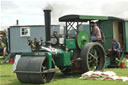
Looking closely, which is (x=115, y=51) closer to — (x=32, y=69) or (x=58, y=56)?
(x=58, y=56)

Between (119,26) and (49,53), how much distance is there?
6219mm

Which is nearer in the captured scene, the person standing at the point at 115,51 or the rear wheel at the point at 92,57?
the rear wheel at the point at 92,57

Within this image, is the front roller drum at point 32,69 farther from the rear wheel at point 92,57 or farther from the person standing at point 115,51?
the person standing at point 115,51

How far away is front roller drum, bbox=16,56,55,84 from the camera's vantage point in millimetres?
6281

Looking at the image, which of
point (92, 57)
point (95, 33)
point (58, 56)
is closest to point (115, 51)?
point (95, 33)

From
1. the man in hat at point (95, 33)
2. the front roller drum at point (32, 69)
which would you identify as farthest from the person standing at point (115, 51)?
the front roller drum at point (32, 69)

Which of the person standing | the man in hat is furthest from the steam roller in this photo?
the person standing

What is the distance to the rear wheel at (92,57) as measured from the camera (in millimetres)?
7430

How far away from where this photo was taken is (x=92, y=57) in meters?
8.05

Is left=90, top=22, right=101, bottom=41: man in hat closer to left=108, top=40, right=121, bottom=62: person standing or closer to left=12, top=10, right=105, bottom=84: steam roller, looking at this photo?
left=12, top=10, right=105, bottom=84: steam roller

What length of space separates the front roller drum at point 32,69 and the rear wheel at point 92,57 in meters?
1.24

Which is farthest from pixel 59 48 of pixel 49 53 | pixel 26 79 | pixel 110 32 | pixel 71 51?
pixel 110 32

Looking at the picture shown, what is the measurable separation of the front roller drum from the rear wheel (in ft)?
4.08

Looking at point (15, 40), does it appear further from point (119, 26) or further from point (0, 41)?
point (119, 26)
